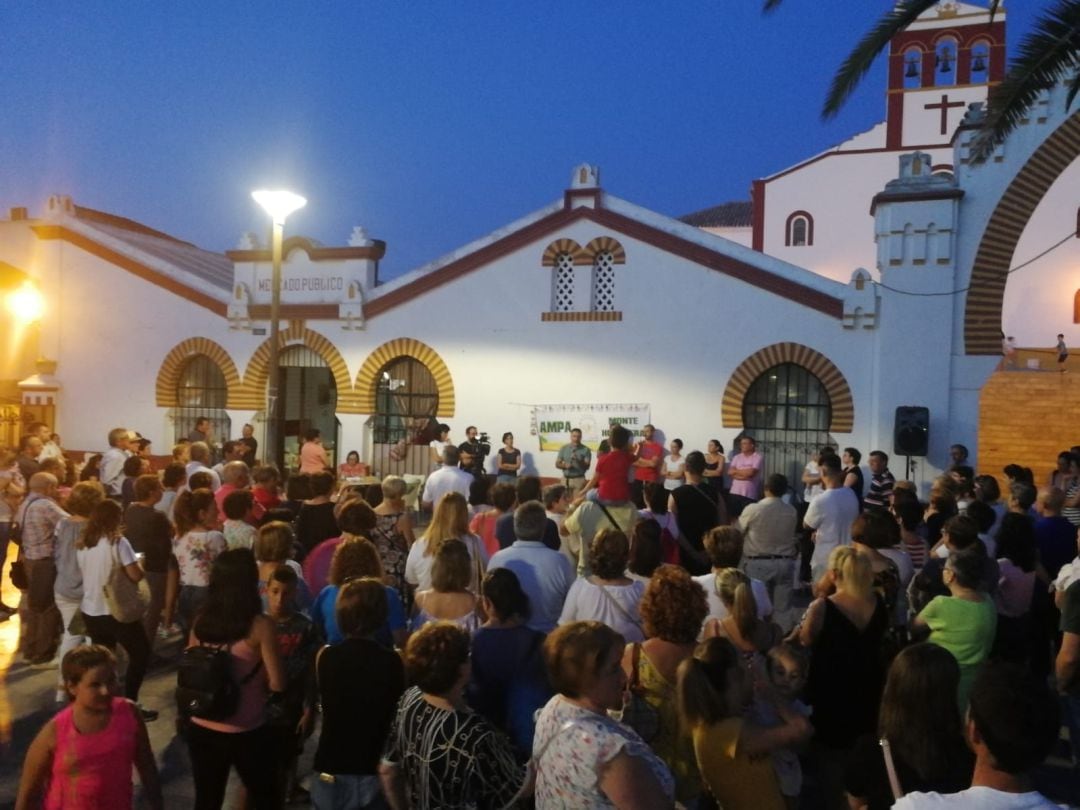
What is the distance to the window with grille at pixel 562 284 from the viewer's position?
1543 centimetres

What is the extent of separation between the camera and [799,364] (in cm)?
1396

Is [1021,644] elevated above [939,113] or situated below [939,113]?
below

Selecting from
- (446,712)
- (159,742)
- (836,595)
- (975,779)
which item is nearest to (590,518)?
(836,595)

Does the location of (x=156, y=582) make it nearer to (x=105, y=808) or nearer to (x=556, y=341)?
(x=105, y=808)

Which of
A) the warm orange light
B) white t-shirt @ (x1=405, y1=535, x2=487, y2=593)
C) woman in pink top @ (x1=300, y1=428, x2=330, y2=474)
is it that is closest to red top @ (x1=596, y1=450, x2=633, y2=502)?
white t-shirt @ (x1=405, y1=535, x2=487, y2=593)

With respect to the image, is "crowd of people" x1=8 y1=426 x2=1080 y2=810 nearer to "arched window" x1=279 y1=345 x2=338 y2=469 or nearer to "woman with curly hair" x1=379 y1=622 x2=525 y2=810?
"woman with curly hair" x1=379 y1=622 x2=525 y2=810

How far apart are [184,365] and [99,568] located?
41.5 ft

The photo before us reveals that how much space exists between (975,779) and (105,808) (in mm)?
2934

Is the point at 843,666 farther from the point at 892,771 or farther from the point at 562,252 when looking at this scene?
the point at 562,252

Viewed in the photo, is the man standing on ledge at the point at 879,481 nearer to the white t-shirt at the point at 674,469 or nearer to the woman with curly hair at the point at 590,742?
the white t-shirt at the point at 674,469

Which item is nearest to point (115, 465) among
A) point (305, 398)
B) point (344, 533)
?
point (344, 533)

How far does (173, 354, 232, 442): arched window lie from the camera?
57.6 feet

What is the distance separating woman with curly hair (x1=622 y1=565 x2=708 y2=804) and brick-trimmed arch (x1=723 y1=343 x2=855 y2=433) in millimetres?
10399

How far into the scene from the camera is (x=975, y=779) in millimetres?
2359
